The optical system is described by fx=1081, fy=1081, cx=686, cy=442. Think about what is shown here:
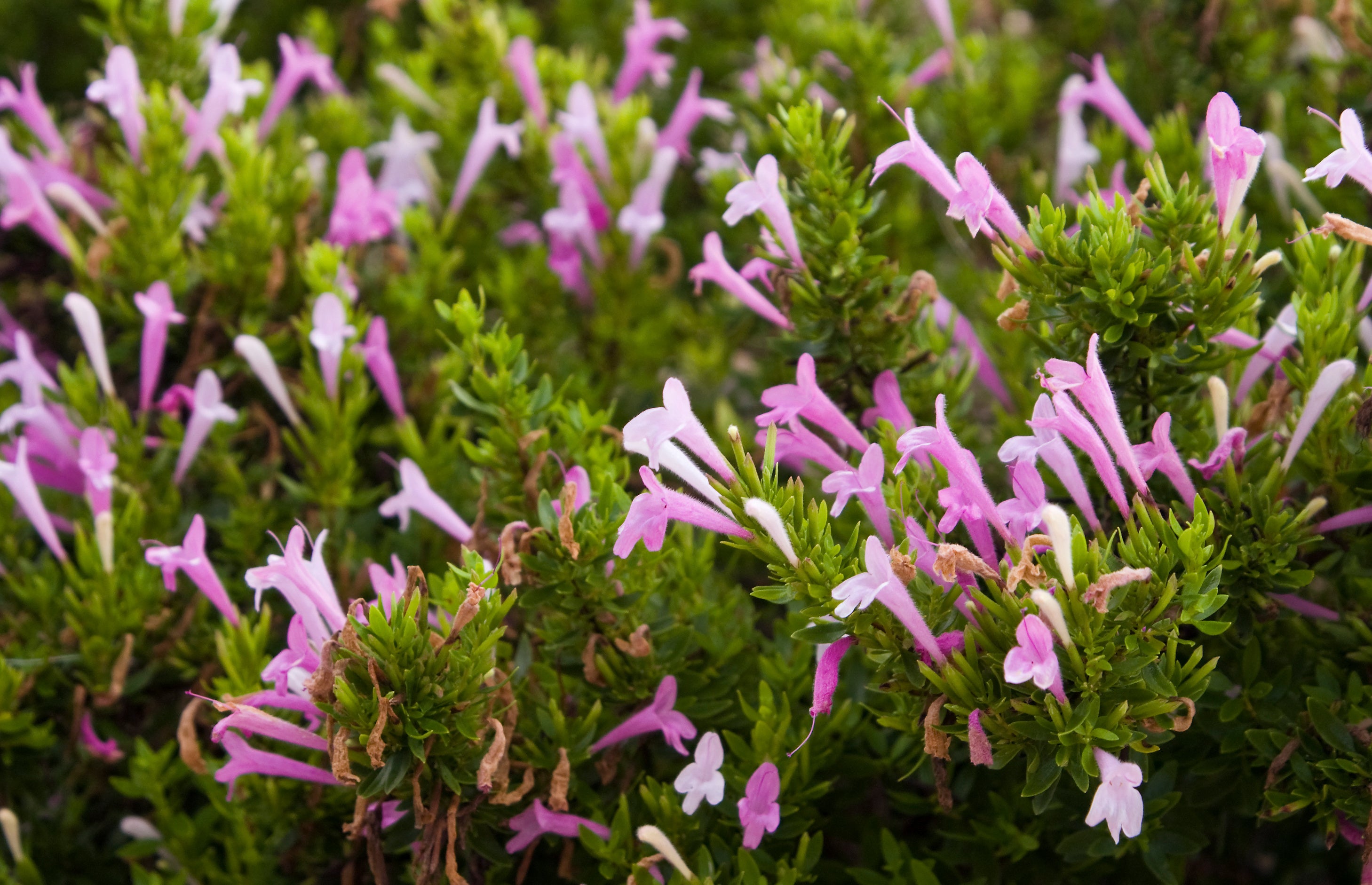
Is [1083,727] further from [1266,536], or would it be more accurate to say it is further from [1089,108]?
[1089,108]

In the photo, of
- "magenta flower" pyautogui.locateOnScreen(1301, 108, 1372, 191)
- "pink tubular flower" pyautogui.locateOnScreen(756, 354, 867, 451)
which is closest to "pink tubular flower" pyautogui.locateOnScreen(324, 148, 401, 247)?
"pink tubular flower" pyautogui.locateOnScreen(756, 354, 867, 451)

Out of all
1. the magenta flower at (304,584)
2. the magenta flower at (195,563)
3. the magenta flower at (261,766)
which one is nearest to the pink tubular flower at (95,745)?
the magenta flower at (195,563)

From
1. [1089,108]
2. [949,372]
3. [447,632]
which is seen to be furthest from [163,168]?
[1089,108]

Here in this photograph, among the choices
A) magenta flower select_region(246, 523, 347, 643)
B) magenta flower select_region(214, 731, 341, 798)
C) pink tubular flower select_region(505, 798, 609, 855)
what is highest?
magenta flower select_region(246, 523, 347, 643)

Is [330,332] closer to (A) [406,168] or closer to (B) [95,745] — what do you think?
(A) [406,168]

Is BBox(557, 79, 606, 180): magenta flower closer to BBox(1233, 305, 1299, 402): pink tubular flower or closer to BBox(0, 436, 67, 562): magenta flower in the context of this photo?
BBox(0, 436, 67, 562): magenta flower

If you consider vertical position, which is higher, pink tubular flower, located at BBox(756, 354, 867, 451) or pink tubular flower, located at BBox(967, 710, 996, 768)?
pink tubular flower, located at BBox(756, 354, 867, 451)

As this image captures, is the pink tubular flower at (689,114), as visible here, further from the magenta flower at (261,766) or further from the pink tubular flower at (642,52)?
the magenta flower at (261,766)
